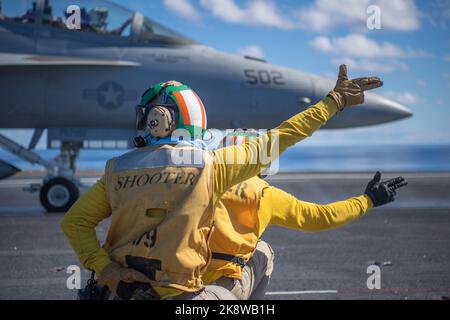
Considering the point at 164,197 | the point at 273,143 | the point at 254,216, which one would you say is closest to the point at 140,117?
the point at 164,197

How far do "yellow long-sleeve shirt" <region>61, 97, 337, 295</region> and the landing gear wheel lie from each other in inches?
364

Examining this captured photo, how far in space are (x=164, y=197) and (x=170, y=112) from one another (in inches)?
15.2

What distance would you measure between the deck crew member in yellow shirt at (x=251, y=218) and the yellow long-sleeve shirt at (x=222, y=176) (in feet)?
1.34

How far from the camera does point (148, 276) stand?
284 centimetres

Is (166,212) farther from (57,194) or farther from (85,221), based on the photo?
(57,194)

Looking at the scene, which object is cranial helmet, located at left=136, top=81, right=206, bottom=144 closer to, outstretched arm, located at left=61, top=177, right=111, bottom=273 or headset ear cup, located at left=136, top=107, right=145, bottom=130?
headset ear cup, located at left=136, top=107, right=145, bottom=130

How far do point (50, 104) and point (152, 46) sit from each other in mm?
2170

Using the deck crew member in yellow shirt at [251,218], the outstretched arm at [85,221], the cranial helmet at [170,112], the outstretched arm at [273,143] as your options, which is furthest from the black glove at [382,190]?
the outstretched arm at [85,221]

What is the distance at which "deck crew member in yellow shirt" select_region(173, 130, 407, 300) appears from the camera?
11.0 feet

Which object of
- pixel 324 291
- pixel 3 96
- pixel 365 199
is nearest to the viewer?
pixel 365 199

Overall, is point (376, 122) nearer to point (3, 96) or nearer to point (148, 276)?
point (3, 96)

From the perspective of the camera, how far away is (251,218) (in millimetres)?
3443

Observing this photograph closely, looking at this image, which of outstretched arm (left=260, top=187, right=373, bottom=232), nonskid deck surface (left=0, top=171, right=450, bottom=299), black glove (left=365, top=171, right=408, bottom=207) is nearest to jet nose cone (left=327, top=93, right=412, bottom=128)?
nonskid deck surface (left=0, top=171, right=450, bottom=299)
